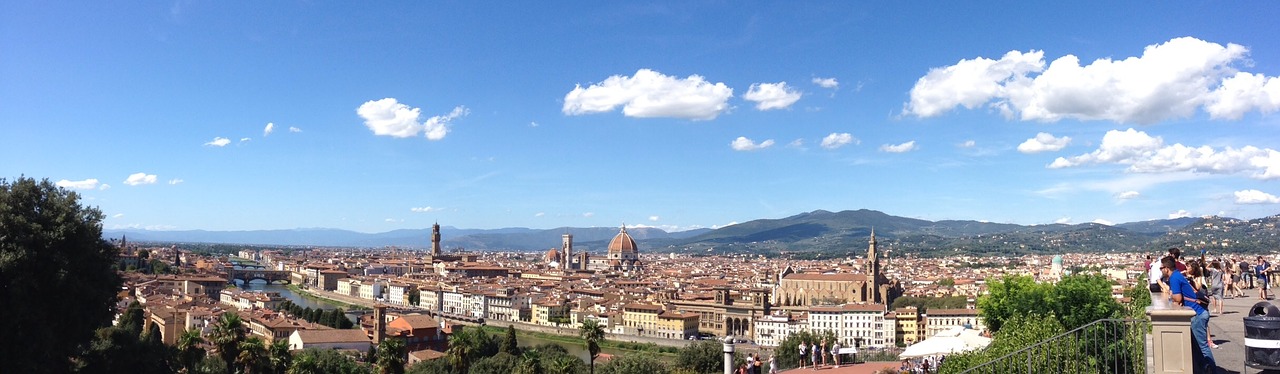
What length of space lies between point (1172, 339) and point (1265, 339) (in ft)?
1.36

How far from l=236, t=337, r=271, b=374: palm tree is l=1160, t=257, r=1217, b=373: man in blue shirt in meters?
16.4

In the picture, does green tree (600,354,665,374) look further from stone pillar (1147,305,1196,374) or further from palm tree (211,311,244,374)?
stone pillar (1147,305,1196,374)

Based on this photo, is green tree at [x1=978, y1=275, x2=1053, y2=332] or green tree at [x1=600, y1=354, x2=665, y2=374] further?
green tree at [x1=600, y1=354, x2=665, y2=374]

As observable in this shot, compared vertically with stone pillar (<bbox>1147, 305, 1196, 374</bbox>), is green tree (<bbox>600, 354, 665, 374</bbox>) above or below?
below

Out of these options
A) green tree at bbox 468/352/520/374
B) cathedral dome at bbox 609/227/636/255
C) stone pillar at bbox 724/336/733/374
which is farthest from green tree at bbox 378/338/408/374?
cathedral dome at bbox 609/227/636/255

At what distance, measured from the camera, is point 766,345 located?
43.8m

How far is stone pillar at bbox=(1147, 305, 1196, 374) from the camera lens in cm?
462

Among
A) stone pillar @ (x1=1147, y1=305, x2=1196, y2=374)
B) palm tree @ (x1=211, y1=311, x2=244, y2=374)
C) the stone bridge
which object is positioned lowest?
the stone bridge

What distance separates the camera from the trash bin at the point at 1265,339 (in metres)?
4.38

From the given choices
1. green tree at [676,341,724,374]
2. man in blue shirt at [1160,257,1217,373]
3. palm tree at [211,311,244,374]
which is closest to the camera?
man in blue shirt at [1160,257,1217,373]

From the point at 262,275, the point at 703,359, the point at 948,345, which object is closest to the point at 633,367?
the point at 703,359

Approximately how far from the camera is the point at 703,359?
2427 centimetres

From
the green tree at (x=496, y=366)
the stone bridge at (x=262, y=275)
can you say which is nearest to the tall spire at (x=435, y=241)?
the stone bridge at (x=262, y=275)

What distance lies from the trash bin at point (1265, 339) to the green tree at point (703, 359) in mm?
19227
